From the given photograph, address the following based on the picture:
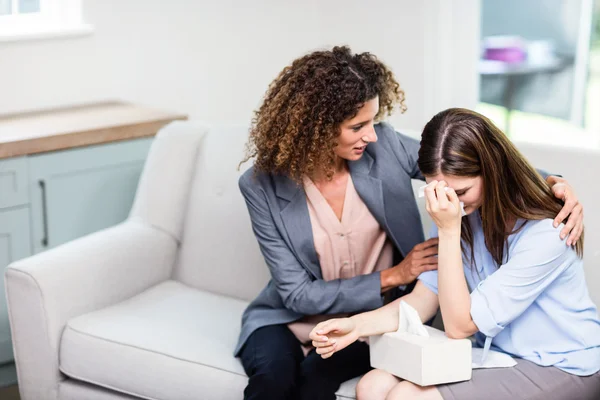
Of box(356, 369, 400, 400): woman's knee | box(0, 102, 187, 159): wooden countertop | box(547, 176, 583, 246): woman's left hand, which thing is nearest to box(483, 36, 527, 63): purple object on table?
box(0, 102, 187, 159): wooden countertop

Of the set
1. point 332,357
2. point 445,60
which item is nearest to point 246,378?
point 332,357

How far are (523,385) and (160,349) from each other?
37.5 inches

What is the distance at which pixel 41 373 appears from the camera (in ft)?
8.45

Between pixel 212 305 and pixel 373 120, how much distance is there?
788 mm

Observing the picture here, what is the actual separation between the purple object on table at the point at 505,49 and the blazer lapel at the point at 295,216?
1.97m

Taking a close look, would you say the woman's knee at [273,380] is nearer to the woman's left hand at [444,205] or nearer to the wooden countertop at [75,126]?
the woman's left hand at [444,205]

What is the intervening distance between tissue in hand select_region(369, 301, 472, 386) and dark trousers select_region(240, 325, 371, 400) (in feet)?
0.70

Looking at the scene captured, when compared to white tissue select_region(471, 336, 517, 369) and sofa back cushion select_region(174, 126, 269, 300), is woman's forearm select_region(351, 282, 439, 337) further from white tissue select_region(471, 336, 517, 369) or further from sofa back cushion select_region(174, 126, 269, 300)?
sofa back cushion select_region(174, 126, 269, 300)

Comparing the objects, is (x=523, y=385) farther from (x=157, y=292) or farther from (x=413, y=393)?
(x=157, y=292)

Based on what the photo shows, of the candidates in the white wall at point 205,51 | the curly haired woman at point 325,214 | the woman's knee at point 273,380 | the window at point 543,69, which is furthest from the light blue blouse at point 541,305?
the white wall at point 205,51

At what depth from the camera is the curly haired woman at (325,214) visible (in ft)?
7.11

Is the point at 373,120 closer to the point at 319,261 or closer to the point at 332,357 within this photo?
the point at 319,261

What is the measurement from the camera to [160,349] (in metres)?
2.40

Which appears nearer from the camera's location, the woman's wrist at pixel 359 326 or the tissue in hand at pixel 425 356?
the tissue in hand at pixel 425 356
